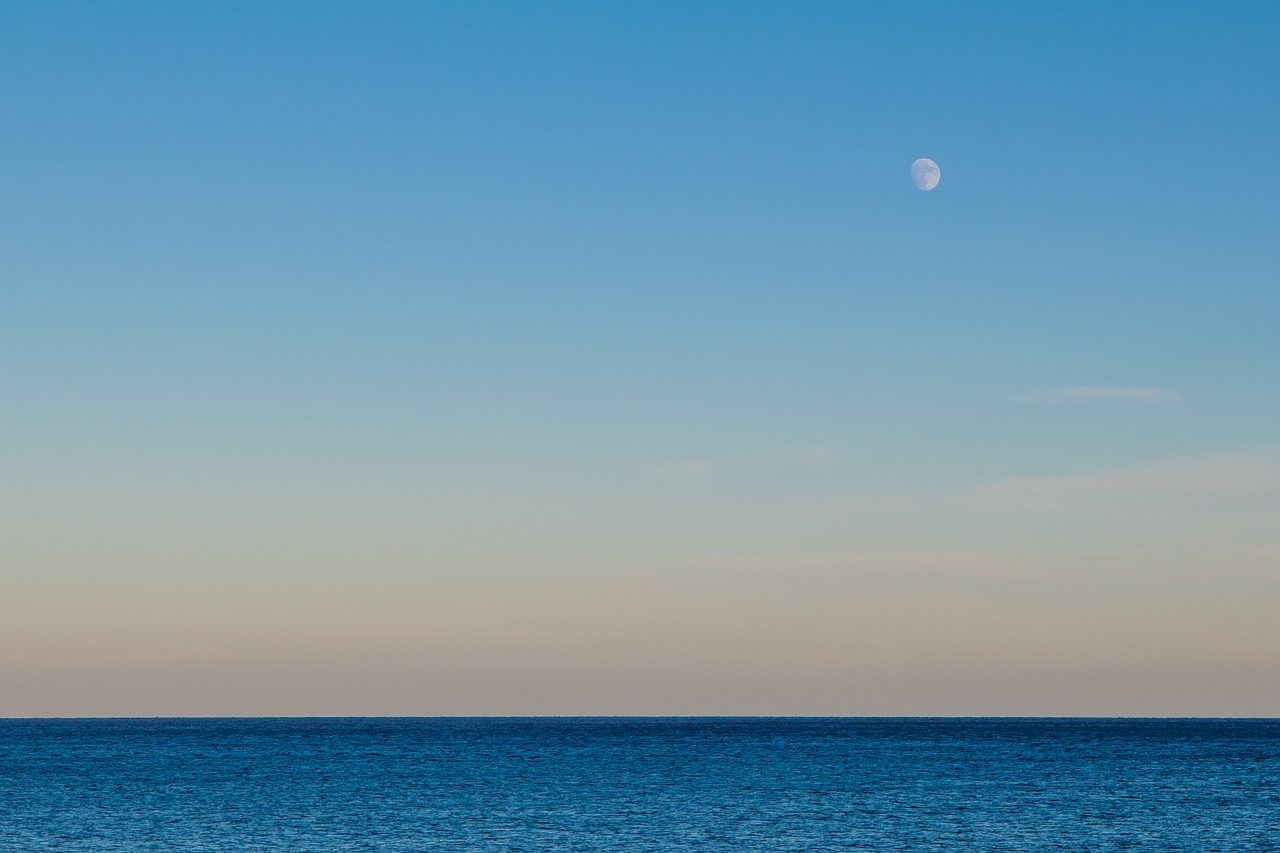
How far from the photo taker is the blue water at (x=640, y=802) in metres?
63.4

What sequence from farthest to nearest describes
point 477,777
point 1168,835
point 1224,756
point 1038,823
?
point 1224,756
point 477,777
point 1038,823
point 1168,835

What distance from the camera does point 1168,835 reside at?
66.2 meters

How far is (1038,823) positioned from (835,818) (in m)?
11.1

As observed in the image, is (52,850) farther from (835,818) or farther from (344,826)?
(835,818)

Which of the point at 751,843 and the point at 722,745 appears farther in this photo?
the point at 722,745

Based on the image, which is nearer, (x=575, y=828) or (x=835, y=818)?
(x=575, y=828)

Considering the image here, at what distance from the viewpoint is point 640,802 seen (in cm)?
8325

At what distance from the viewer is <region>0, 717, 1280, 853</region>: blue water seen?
63438mm

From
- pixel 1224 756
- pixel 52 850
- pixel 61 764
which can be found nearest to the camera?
pixel 52 850

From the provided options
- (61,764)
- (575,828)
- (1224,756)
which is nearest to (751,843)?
(575,828)

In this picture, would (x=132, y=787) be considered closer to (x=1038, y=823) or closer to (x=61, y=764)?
(x=61, y=764)

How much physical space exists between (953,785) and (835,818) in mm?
30317

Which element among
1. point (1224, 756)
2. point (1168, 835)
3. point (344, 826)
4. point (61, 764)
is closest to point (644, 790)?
point (344, 826)

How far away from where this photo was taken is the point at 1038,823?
71125 mm
